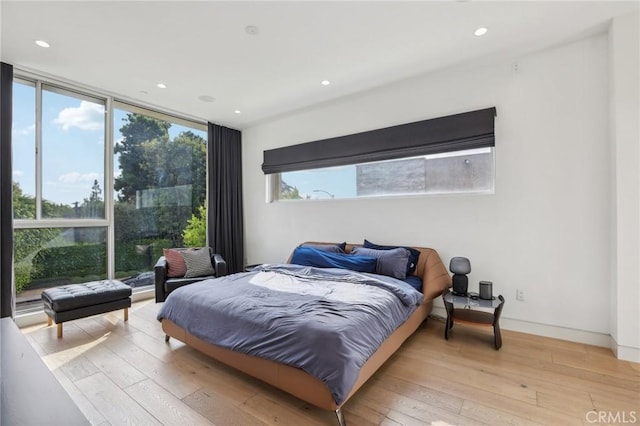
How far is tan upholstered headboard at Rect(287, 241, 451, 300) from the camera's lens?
3027mm

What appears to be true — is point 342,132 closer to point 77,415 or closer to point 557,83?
point 557,83

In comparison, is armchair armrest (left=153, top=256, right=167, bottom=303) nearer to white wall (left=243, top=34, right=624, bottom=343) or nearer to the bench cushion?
the bench cushion

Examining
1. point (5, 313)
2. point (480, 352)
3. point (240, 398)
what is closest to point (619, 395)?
point (480, 352)

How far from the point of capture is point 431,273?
10.2ft

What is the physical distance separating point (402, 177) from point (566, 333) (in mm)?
2269

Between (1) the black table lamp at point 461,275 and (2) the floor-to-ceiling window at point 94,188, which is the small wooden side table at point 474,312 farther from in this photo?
(2) the floor-to-ceiling window at point 94,188

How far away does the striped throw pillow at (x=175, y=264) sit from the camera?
3.74 metres

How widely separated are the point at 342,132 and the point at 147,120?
2910mm

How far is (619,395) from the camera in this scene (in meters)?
1.92

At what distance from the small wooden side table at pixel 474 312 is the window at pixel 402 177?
47.8 inches

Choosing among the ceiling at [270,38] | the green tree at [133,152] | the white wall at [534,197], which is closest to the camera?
the ceiling at [270,38]

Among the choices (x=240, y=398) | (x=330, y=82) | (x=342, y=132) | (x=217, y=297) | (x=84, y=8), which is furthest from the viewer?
(x=342, y=132)

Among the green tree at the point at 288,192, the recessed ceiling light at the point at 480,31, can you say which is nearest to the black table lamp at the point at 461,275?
the recessed ceiling light at the point at 480,31

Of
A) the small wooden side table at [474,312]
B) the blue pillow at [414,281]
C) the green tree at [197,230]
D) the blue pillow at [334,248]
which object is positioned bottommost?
the small wooden side table at [474,312]
